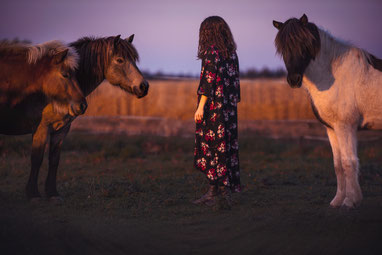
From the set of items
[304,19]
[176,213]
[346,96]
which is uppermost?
[304,19]

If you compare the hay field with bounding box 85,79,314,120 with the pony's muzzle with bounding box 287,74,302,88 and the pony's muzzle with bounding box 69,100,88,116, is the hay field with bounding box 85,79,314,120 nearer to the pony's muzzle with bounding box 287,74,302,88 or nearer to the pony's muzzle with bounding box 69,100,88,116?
the pony's muzzle with bounding box 69,100,88,116

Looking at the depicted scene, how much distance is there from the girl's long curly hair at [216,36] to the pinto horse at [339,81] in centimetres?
59

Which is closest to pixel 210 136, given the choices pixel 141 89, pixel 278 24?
pixel 141 89

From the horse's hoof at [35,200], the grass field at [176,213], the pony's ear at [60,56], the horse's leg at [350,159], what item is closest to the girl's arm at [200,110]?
the grass field at [176,213]

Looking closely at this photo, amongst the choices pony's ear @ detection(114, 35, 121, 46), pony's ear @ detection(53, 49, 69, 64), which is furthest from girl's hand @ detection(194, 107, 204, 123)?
pony's ear @ detection(53, 49, 69, 64)

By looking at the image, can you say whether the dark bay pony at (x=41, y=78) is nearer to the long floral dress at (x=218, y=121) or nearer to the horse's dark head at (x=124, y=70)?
the horse's dark head at (x=124, y=70)

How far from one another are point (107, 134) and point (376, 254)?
34.1 ft

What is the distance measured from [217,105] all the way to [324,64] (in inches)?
56.5

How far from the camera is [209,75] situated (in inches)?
179

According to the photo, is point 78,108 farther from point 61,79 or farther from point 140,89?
point 140,89

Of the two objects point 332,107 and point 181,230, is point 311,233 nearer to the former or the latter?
point 181,230

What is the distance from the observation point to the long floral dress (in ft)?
14.9

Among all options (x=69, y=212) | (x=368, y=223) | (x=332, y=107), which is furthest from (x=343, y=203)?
(x=69, y=212)

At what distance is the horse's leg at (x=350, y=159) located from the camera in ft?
14.5
